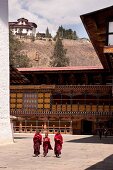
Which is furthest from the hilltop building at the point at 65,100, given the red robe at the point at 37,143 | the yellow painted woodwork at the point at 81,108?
the red robe at the point at 37,143

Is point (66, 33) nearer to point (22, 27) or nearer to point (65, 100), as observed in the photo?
point (22, 27)

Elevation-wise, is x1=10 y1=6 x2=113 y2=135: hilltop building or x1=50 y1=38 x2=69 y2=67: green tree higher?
x1=50 y1=38 x2=69 y2=67: green tree

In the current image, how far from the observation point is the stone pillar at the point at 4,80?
918 inches

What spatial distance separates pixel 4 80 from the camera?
23.8 m

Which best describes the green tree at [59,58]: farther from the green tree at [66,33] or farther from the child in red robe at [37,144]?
the child in red robe at [37,144]

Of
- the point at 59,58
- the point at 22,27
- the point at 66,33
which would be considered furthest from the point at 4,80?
the point at 22,27

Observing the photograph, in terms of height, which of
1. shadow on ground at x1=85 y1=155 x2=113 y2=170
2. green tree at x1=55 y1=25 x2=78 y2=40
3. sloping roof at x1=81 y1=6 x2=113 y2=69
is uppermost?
green tree at x1=55 y1=25 x2=78 y2=40

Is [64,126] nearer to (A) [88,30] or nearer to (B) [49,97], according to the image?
(B) [49,97]

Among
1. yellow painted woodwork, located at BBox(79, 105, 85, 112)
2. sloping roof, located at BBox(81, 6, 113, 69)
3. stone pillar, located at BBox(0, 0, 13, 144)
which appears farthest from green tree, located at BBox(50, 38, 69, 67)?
sloping roof, located at BBox(81, 6, 113, 69)

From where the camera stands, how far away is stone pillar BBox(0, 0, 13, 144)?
23.3m

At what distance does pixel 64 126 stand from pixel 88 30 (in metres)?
22.4

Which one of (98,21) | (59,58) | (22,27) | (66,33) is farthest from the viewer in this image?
(22,27)

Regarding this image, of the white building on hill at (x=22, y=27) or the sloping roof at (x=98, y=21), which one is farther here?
the white building on hill at (x=22, y=27)

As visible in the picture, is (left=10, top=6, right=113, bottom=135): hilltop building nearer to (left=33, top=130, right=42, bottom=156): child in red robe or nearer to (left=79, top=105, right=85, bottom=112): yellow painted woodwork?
(left=79, top=105, right=85, bottom=112): yellow painted woodwork
